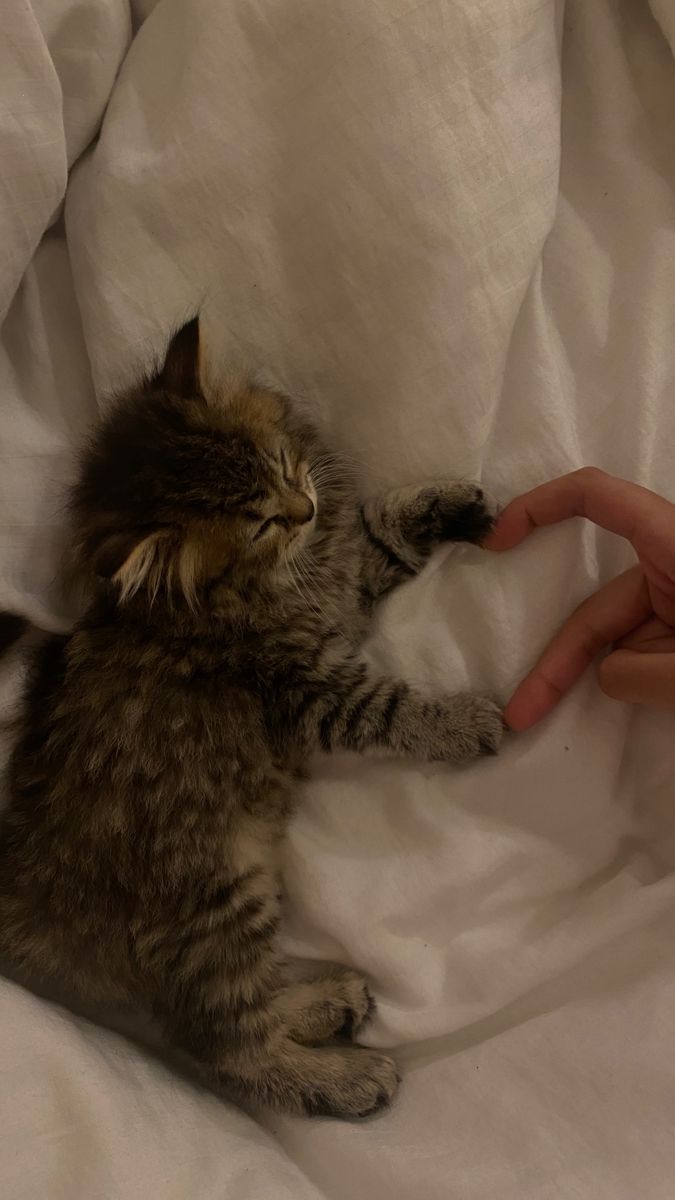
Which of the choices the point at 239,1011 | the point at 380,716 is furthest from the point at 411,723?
the point at 239,1011

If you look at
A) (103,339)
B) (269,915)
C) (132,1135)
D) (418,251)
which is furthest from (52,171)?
(132,1135)

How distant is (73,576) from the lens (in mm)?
1270

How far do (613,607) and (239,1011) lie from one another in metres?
0.86

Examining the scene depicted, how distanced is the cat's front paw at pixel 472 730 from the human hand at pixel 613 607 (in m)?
0.03

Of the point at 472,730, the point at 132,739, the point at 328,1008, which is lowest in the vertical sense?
the point at 328,1008

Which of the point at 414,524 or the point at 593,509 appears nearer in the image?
the point at 593,509

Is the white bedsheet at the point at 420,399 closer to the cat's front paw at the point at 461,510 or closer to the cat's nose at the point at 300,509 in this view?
the cat's front paw at the point at 461,510

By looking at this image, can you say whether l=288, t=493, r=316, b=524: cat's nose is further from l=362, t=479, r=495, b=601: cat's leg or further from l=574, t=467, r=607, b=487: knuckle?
l=574, t=467, r=607, b=487: knuckle

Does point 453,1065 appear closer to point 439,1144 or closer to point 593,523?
point 439,1144

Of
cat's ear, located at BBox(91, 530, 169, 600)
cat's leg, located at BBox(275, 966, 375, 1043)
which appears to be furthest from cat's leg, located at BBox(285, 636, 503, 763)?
cat's leg, located at BBox(275, 966, 375, 1043)

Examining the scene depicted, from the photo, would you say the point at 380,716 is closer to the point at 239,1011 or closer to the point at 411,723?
the point at 411,723

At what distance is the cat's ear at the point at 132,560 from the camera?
1027 millimetres

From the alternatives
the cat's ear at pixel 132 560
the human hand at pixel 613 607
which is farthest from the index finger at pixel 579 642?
the cat's ear at pixel 132 560

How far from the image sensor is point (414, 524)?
1287mm
